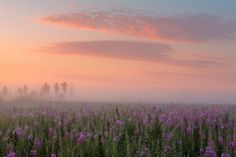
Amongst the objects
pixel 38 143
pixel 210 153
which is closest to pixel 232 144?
pixel 210 153

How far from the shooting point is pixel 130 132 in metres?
12.3

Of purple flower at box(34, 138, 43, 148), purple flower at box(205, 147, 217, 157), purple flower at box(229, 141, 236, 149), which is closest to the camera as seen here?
purple flower at box(205, 147, 217, 157)

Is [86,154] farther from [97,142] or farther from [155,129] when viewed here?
[155,129]

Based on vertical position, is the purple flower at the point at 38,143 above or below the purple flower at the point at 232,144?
below

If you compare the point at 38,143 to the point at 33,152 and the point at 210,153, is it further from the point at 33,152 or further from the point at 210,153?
the point at 210,153

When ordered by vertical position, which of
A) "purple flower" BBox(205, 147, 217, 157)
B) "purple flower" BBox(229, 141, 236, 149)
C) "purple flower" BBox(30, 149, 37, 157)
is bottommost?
"purple flower" BBox(30, 149, 37, 157)

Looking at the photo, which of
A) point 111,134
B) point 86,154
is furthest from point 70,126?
point 86,154

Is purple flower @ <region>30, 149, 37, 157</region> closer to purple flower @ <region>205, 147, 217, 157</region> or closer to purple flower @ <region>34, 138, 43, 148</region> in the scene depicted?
purple flower @ <region>34, 138, 43, 148</region>

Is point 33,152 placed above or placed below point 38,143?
below

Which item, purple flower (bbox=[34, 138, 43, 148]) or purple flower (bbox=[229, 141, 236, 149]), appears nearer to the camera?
purple flower (bbox=[229, 141, 236, 149])

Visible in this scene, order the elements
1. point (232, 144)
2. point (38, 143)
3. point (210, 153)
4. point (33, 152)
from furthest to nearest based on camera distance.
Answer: point (38, 143)
point (232, 144)
point (33, 152)
point (210, 153)

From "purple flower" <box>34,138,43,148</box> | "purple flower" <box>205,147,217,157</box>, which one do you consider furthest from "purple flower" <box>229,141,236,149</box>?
"purple flower" <box>34,138,43,148</box>

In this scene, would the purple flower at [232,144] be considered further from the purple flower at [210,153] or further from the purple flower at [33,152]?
the purple flower at [33,152]

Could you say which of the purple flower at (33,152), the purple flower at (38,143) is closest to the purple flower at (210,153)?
the purple flower at (33,152)
